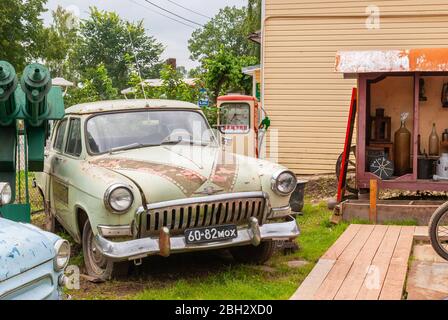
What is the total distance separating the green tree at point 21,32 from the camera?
2502 centimetres

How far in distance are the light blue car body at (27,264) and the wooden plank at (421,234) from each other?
444cm

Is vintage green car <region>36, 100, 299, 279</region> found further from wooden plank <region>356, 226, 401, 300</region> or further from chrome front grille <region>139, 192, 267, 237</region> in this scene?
wooden plank <region>356, 226, 401, 300</region>

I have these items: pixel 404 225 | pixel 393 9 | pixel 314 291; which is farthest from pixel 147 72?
pixel 314 291

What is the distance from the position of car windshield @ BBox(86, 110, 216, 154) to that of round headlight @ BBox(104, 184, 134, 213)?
105cm

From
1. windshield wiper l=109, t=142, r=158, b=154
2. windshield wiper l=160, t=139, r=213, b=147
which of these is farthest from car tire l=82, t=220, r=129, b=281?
windshield wiper l=160, t=139, r=213, b=147

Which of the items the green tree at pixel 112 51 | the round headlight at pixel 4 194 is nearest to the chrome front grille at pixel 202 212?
the round headlight at pixel 4 194

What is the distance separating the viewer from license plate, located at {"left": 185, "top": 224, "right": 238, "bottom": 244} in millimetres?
5094

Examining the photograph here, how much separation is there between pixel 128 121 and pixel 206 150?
88cm

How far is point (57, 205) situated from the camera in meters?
6.62

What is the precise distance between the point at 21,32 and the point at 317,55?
56.9 ft

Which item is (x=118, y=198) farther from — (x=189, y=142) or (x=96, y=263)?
(x=189, y=142)

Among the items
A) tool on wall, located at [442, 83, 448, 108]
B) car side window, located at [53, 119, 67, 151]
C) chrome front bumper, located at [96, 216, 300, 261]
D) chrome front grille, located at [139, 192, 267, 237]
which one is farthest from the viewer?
tool on wall, located at [442, 83, 448, 108]

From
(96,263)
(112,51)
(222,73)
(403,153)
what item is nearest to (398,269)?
(96,263)
